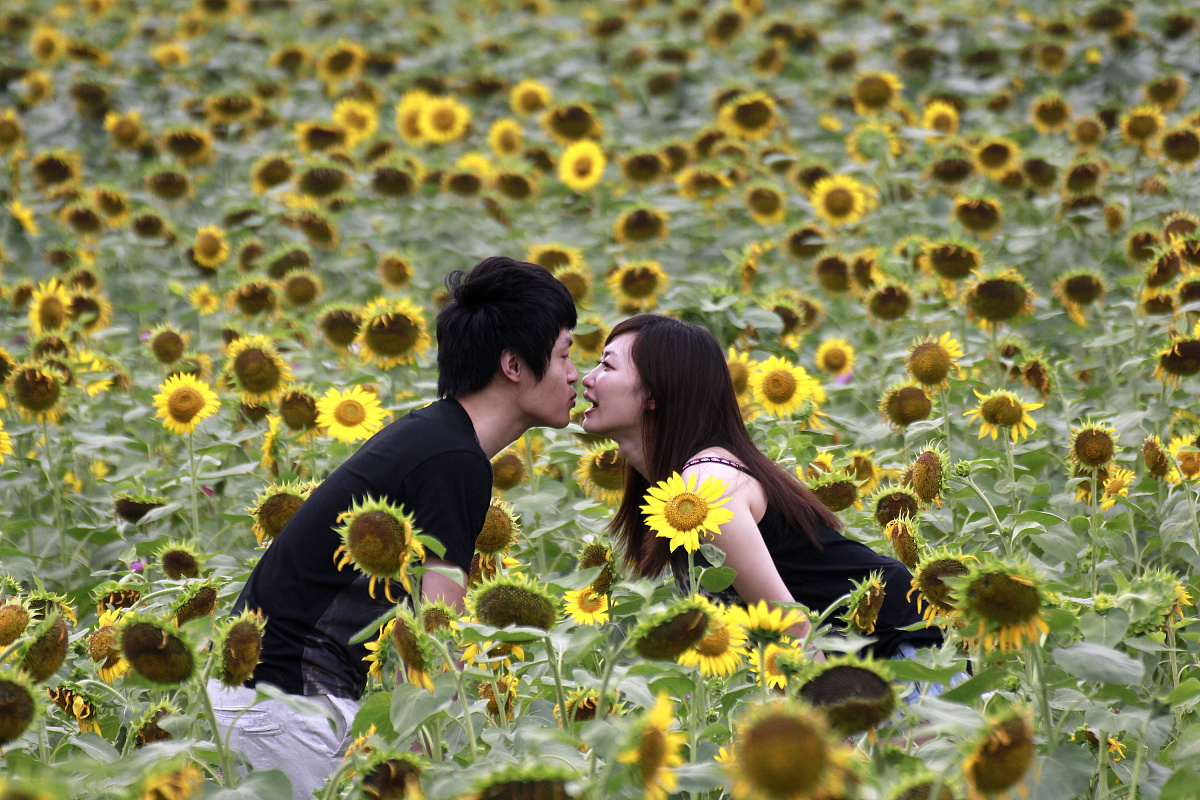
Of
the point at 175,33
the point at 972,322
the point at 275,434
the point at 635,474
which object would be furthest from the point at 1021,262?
the point at 175,33

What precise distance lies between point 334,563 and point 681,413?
32.8 inches

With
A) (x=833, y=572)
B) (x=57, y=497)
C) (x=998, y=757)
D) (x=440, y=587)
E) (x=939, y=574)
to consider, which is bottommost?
(x=57, y=497)

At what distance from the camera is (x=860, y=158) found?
559 centimetres

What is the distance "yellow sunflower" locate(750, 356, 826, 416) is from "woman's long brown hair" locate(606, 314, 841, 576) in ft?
1.67

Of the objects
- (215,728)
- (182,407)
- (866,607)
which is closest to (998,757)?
(866,607)

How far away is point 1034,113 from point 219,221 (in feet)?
12.8

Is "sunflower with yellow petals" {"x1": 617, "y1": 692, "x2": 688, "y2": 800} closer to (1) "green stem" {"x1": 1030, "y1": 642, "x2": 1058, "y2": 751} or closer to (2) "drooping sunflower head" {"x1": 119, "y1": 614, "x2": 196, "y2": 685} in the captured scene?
(1) "green stem" {"x1": 1030, "y1": 642, "x2": 1058, "y2": 751}

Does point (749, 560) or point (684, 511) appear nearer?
point (684, 511)

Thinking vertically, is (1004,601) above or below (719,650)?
above

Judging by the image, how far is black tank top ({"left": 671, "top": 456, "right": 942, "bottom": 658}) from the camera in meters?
2.43

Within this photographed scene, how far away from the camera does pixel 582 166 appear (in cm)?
538

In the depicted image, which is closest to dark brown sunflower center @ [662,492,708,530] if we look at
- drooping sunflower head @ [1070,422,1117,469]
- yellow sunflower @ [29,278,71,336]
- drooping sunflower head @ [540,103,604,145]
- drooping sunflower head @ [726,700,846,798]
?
drooping sunflower head @ [726,700,846,798]

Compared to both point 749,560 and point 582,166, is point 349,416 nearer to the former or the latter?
point 749,560

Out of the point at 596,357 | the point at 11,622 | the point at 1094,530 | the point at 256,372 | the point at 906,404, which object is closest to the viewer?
the point at 11,622
